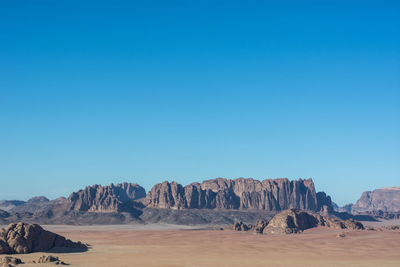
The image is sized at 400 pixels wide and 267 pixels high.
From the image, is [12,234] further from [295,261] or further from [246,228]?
[246,228]

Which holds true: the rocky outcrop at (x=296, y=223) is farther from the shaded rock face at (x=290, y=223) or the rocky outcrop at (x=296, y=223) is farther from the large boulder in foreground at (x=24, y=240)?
the large boulder in foreground at (x=24, y=240)

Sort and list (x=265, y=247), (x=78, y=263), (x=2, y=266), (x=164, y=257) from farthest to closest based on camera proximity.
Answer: (x=265, y=247)
(x=164, y=257)
(x=78, y=263)
(x=2, y=266)

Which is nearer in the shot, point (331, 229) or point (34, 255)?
point (34, 255)

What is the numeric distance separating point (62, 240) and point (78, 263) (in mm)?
17292

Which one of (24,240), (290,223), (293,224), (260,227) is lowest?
(24,240)

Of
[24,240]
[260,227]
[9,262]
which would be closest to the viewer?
[9,262]

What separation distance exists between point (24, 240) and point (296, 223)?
8250cm

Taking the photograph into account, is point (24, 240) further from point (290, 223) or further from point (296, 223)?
point (296, 223)

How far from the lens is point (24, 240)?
63.1m

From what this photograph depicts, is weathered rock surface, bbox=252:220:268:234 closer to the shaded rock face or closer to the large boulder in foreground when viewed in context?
the shaded rock face

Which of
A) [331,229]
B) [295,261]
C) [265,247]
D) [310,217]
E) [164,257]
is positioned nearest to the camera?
[295,261]

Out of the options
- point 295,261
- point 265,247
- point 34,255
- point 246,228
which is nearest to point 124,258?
point 34,255

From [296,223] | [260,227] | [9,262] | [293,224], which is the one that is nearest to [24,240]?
[9,262]

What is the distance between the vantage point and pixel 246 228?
137 meters
